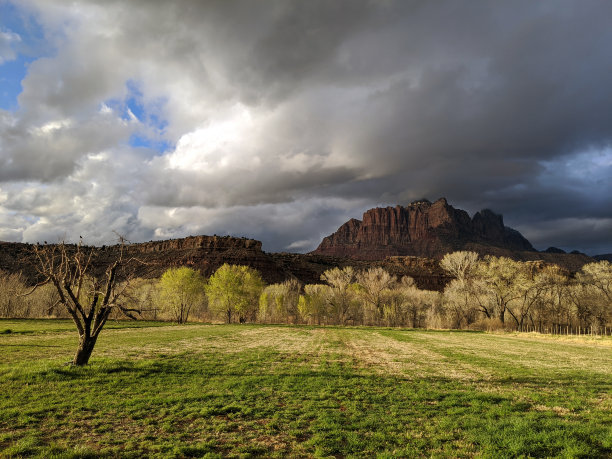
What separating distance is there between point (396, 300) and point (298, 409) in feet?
243

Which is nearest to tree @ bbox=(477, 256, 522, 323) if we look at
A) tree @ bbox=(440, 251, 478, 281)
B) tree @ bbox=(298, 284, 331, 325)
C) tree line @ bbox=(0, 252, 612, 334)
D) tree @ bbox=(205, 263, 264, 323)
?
tree line @ bbox=(0, 252, 612, 334)

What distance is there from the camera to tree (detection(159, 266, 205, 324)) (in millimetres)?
72812

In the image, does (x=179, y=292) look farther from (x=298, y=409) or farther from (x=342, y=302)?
(x=298, y=409)

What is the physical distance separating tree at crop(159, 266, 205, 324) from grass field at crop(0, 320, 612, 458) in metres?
53.8

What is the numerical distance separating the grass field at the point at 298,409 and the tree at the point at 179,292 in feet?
177

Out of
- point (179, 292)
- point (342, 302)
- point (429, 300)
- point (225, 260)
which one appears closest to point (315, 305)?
point (342, 302)

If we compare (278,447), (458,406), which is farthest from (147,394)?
(458,406)

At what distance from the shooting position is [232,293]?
242 feet

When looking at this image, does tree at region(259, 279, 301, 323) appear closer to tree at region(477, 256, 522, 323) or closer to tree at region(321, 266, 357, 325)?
tree at region(321, 266, 357, 325)

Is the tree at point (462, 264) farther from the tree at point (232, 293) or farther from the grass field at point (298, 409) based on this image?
the grass field at point (298, 409)


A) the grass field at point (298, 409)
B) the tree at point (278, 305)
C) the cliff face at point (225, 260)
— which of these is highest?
the cliff face at point (225, 260)

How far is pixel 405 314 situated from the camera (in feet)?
255

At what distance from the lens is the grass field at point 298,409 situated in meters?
8.41

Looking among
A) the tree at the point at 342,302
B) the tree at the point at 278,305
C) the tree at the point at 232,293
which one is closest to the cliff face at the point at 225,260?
the tree at the point at 278,305
